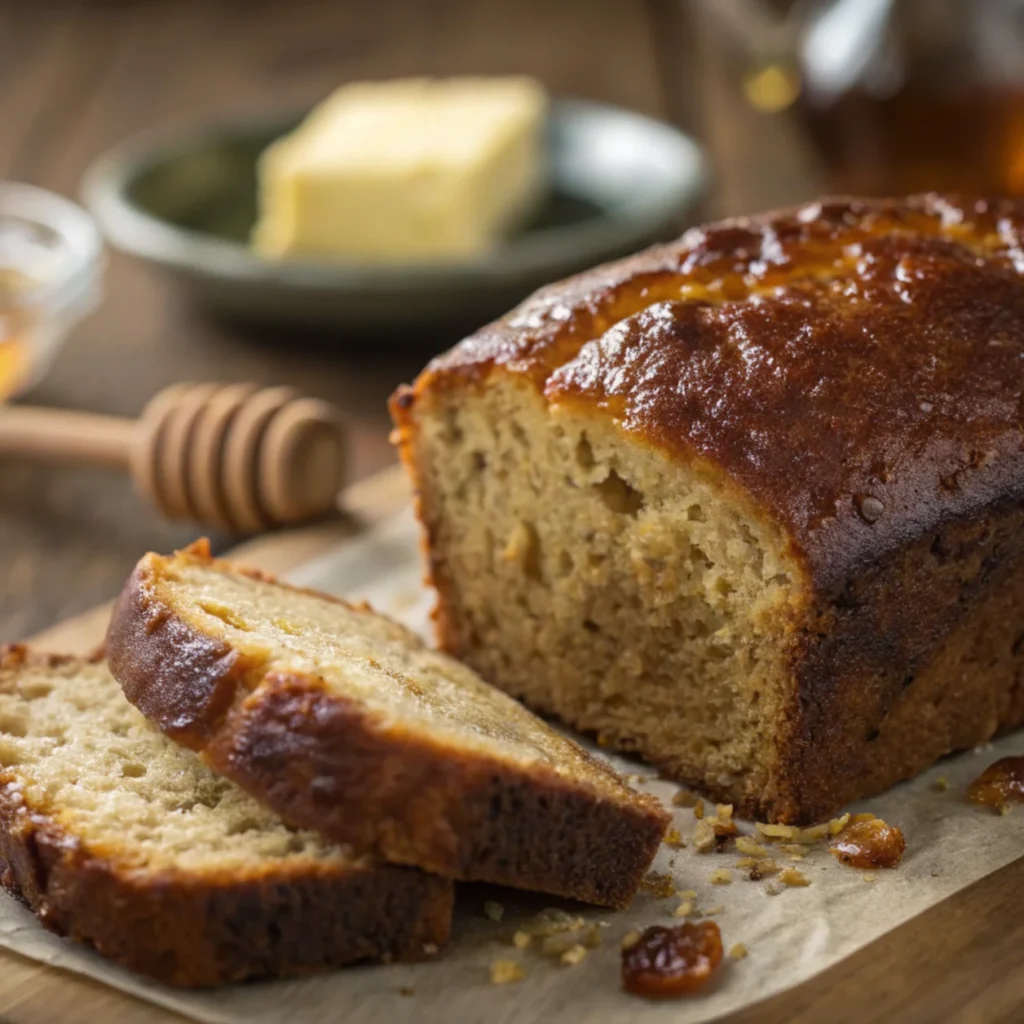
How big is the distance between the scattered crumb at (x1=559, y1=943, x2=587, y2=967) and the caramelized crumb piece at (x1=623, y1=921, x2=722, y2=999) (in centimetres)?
7

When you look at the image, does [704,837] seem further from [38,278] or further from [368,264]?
[38,278]

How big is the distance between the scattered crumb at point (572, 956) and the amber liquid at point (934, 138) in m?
3.65

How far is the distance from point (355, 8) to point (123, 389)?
13.3 feet

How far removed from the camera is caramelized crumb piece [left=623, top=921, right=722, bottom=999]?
282cm

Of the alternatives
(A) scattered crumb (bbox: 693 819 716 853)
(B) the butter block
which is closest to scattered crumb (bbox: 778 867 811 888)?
(A) scattered crumb (bbox: 693 819 716 853)

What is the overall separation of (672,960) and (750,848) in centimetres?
44

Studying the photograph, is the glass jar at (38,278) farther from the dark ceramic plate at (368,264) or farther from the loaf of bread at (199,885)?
the loaf of bread at (199,885)

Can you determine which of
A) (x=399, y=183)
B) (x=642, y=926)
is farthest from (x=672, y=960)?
(x=399, y=183)

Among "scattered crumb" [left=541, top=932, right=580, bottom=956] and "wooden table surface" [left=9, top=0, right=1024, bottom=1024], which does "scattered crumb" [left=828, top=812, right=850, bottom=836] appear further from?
"scattered crumb" [left=541, top=932, right=580, bottom=956]

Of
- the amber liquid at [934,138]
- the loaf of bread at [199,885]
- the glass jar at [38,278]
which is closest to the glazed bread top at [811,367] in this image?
the loaf of bread at [199,885]

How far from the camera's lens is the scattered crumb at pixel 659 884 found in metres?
3.11

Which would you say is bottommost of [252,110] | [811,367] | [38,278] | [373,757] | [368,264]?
[373,757]

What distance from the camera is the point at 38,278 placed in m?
5.58

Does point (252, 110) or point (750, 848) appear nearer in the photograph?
point (750, 848)
